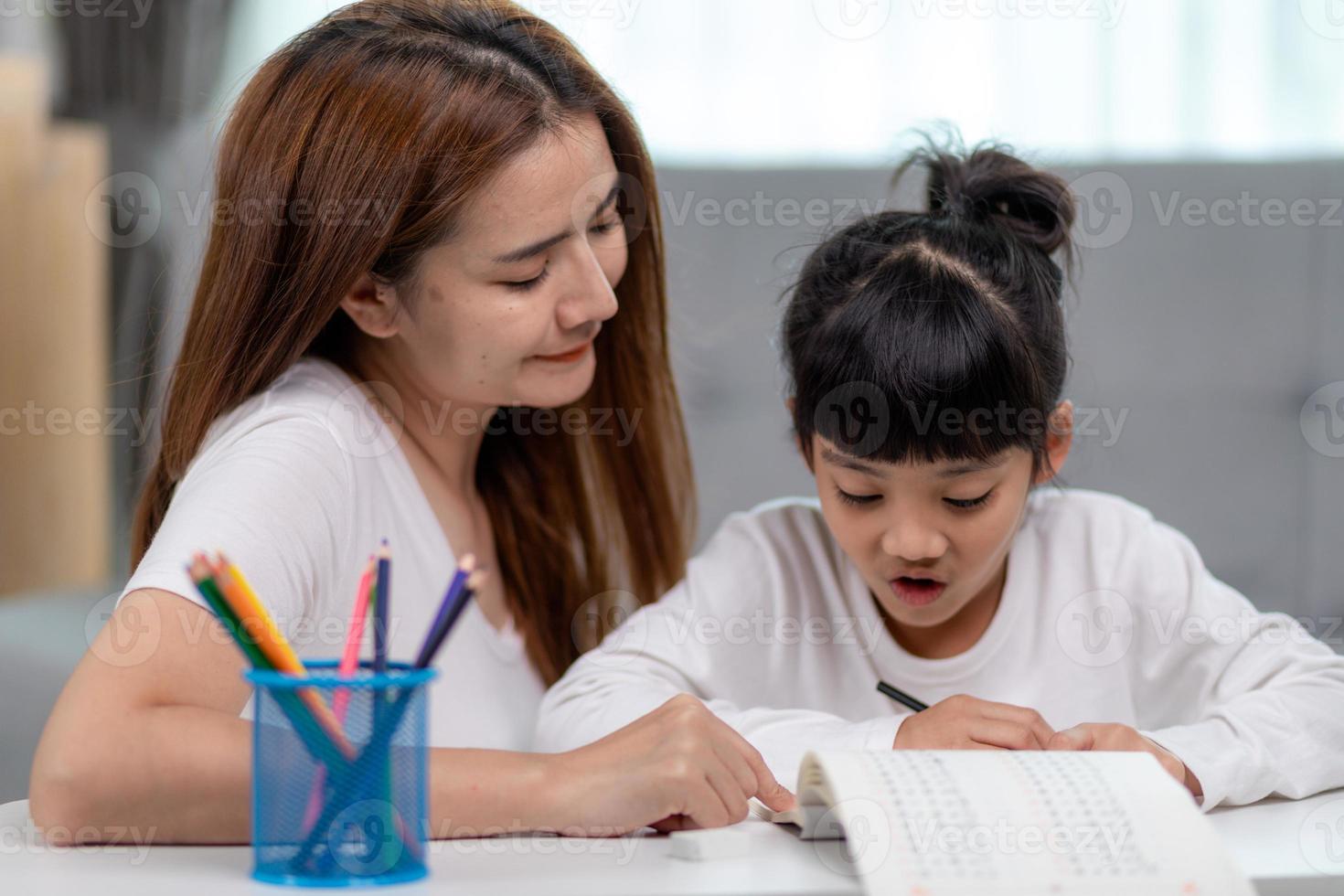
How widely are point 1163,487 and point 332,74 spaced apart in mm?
1223

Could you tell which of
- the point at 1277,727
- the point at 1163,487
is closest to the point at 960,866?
the point at 1277,727

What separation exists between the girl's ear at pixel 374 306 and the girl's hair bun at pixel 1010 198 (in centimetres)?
46

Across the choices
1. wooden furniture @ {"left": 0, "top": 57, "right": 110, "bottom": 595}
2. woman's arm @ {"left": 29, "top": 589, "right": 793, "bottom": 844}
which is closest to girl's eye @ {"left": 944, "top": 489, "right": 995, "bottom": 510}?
woman's arm @ {"left": 29, "top": 589, "right": 793, "bottom": 844}

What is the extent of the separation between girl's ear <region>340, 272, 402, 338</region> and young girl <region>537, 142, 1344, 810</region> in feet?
1.04

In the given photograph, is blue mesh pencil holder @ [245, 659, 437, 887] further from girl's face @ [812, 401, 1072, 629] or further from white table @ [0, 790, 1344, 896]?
girl's face @ [812, 401, 1072, 629]

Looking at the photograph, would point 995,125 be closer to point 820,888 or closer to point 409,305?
point 409,305

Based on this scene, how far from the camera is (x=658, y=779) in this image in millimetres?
721

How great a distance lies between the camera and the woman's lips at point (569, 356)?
1.08m

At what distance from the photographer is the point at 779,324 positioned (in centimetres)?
116

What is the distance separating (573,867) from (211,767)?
205mm

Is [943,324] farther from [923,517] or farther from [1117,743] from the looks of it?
[1117,743]

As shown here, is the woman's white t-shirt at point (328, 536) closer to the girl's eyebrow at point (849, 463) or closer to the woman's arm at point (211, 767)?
the woman's arm at point (211, 767)

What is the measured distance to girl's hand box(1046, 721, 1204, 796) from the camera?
79 centimetres

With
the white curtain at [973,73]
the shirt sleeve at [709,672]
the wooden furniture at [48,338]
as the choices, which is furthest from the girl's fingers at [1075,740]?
the wooden furniture at [48,338]
